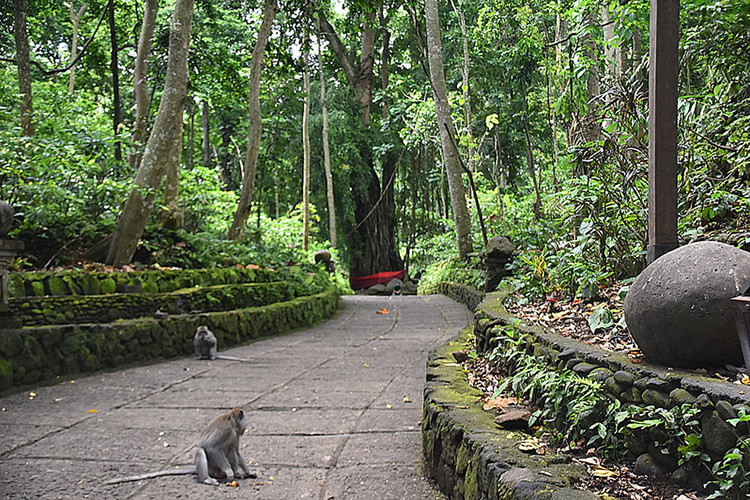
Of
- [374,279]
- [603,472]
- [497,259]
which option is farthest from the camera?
[374,279]

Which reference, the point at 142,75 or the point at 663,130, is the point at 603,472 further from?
the point at 142,75

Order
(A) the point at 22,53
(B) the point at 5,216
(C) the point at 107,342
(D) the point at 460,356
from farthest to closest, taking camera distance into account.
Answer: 1. (A) the point at 22,53
2. (C) the point at 107,342
3. (B) the point at 5,216
4. (D) the point at 460,356

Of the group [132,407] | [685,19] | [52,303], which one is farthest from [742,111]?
[52,303]

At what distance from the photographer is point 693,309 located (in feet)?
8.46

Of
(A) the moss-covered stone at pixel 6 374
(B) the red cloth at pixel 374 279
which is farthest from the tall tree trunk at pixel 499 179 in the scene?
(A) the moss-covered stone at pixel 6 374

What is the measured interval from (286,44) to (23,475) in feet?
38.5

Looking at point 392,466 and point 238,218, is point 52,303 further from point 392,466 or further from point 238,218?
point 238,218

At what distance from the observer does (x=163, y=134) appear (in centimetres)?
881

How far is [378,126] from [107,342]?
1570 centimetres

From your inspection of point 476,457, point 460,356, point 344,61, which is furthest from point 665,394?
point 344,61

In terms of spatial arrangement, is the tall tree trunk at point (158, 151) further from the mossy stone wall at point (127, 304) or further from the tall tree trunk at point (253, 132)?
the tall tree trunk at point (253, 132)

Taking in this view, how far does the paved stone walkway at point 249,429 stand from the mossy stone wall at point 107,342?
0.88 ft

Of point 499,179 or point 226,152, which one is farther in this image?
point 226,152

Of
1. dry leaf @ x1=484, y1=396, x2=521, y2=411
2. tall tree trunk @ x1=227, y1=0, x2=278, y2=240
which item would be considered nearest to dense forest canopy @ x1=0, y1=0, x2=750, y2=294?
tall tree trunk @ x1=227, y1=0, x2=278, y2=240
